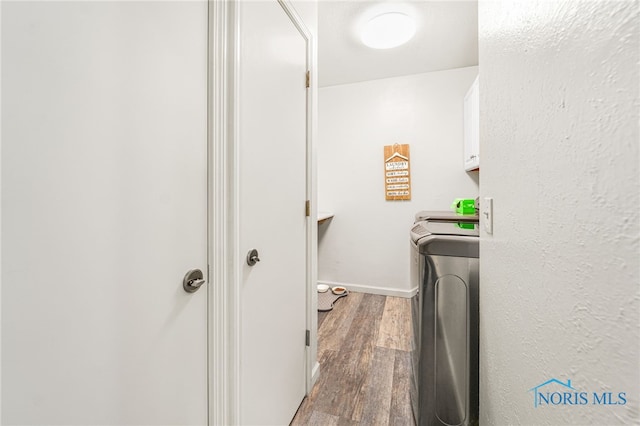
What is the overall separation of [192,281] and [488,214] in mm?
960

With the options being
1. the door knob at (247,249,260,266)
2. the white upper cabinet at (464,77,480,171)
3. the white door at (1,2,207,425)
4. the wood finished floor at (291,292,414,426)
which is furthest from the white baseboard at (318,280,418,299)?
the white door at (1,2,207,425)

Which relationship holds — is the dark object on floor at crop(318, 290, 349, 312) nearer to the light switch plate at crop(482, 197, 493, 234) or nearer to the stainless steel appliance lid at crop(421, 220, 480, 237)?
the stainless steel appliance lid at crop(421, 220, 480, 237)

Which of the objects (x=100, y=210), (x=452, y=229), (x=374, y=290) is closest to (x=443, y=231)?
(x=452, y=229)

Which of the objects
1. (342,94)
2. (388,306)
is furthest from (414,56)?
(388,306)

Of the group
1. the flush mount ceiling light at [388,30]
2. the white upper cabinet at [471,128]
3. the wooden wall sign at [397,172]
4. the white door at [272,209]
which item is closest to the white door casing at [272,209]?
the white door at [272,209]

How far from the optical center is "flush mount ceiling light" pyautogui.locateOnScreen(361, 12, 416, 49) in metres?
1.98

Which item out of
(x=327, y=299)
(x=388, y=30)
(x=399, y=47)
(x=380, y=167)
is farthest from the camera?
(x=380, y=167)

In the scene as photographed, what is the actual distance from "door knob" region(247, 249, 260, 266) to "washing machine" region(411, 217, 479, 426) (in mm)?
727

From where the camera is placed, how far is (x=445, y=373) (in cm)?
117

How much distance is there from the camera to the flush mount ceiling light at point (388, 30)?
1980mm

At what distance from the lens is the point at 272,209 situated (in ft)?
3.63

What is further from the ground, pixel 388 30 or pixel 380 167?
pixel 388 30

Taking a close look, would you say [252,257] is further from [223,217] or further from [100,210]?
[100,210]

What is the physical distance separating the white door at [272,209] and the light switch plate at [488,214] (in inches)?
31.6
